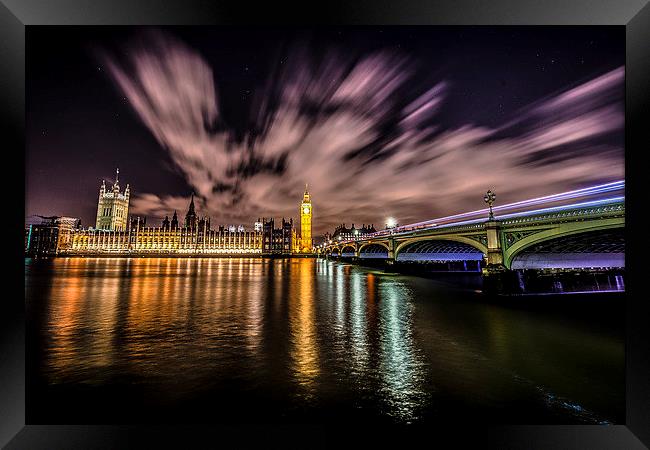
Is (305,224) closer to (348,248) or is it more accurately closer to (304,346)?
(348,248)

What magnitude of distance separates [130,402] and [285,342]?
4572 mm

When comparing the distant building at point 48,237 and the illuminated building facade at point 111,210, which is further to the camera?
the illuminated building facade at point 111,210

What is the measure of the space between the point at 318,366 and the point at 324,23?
22.9 feet

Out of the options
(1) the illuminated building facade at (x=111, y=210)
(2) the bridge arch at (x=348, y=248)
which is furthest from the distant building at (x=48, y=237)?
(2) the bridge arch at (x=348, y=248)

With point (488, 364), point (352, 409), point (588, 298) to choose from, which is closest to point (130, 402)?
point (352, 409)

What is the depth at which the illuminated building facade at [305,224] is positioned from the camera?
16362 centimetres

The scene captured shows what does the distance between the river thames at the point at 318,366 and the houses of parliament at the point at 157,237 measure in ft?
440

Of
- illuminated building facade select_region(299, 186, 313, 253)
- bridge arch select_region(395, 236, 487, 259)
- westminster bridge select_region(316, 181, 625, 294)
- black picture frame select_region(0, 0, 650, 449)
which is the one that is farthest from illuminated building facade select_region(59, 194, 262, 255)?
black picture frame select_region(0, 0, 650, 449)

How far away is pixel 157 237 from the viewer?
143625mm

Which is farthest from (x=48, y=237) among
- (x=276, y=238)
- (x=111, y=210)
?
(x=276, y=238)

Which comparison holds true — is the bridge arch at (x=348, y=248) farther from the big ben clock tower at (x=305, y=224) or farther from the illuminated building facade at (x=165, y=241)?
the illuminated building facade at (x=165, y=241)

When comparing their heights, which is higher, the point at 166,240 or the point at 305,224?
the point at 305,224

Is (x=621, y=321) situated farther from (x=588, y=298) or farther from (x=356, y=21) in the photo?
(x=356, y=21)
